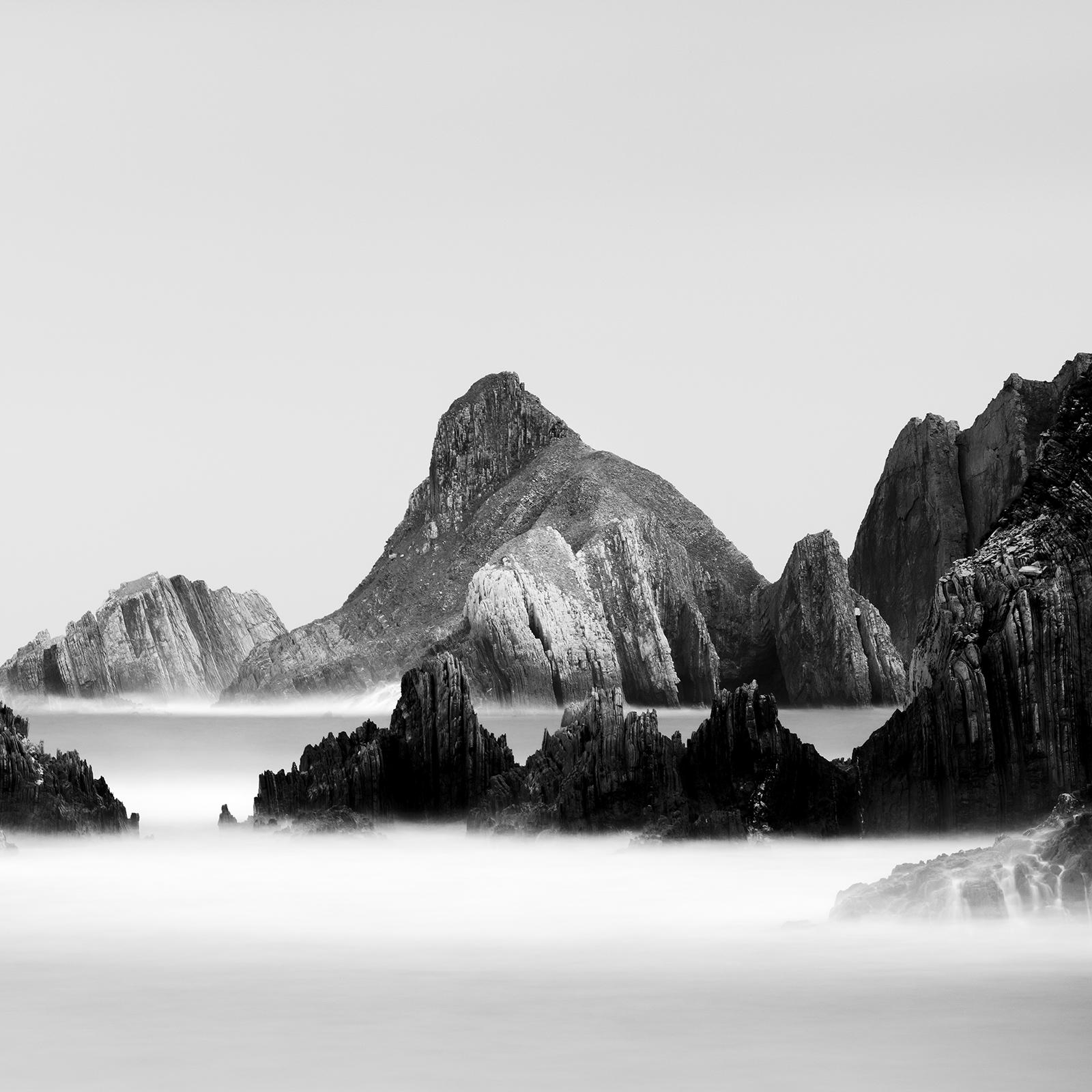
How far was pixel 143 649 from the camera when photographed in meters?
181

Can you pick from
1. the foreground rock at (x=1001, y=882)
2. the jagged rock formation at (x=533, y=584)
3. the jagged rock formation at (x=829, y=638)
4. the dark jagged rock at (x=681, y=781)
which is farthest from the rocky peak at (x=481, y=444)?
the foreground rock at (x=1001, y=882)

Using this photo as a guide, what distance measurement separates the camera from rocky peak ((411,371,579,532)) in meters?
164

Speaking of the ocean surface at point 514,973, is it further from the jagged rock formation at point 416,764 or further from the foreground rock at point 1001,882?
the jagged rock formation at point 416,764

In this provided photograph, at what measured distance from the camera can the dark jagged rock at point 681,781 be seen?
99.3 ft

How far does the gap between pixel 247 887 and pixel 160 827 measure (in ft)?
35.7

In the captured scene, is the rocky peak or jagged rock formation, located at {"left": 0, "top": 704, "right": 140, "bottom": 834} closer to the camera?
jagged rock formation, located at {"left": 0, "top": 704, "right": 140, "bottom": 834}

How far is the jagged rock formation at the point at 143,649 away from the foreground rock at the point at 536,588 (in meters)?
25.7

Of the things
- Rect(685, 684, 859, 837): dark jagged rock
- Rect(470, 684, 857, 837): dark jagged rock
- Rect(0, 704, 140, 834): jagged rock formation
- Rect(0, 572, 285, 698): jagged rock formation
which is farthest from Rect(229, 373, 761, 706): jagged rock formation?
Rect(685, 684, 859, 837): dark jagged rock

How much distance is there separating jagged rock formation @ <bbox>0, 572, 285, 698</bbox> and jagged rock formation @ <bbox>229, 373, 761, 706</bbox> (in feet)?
91.1

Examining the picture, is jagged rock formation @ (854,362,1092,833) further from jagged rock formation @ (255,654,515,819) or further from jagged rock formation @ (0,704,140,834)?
jagged rock formation @ (0,704,140,834)

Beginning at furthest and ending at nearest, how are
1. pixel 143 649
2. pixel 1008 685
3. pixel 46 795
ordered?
pixel 143 649, pixel 46 795, pixel 1008 685

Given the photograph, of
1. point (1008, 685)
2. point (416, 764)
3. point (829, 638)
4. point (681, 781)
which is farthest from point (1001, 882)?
point (829, 638)

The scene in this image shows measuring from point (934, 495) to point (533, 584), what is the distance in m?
46.5

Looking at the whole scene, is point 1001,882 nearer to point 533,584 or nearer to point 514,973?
point 514,973
